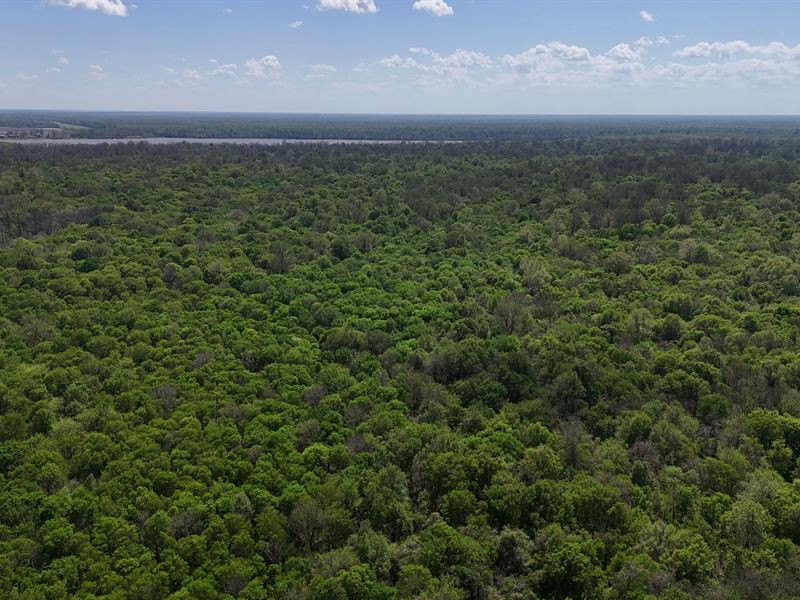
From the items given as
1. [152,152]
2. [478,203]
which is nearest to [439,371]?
[478,203]

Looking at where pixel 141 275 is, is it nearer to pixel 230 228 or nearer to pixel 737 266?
pixel 230 228

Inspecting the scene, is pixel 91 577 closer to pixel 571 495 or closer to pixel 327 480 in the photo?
pixel 327 480

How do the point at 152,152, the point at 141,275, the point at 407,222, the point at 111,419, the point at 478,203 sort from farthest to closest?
the point at 152,152 < the point at 478,203 < the point at 407,222 < the point at 141,275 < the point at 111,419

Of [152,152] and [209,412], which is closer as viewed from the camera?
[209,412]

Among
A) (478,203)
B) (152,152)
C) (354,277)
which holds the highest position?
(152,152)

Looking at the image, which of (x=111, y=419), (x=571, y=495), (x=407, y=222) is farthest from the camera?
(x=407, y=222)

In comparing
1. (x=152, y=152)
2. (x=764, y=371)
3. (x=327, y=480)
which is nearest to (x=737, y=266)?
(x=764, y=371)

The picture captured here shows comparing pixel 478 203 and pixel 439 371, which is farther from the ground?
pixel 478 203
